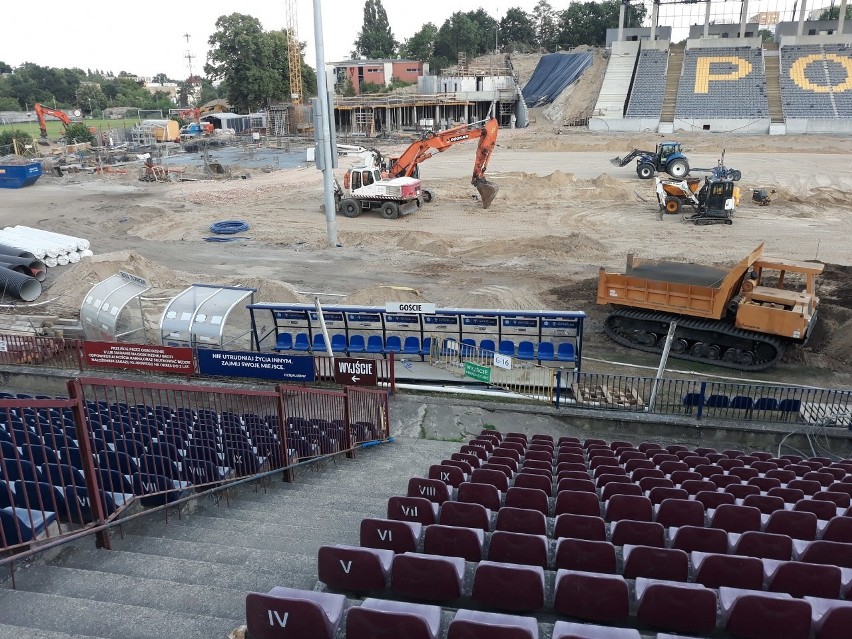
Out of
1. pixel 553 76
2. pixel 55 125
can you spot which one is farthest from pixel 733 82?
pixel 55 125

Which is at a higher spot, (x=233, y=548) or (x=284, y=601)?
(x=284, y=601)

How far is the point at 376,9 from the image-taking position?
409 feet

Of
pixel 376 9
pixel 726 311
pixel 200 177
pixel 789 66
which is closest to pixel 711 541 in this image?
pixel 726 311

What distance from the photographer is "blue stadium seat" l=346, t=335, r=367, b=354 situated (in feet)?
57.3

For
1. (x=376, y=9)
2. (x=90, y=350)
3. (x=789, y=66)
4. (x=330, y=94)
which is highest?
(x=376, y=9)

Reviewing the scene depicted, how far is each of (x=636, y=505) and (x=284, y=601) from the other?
423 centimetres

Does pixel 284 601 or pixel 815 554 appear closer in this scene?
pixel 284 601

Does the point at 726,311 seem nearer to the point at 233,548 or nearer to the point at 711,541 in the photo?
the point at 711,541

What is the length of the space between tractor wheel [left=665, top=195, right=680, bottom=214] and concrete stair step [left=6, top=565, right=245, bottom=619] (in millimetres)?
31445

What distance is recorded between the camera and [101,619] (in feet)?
14.9

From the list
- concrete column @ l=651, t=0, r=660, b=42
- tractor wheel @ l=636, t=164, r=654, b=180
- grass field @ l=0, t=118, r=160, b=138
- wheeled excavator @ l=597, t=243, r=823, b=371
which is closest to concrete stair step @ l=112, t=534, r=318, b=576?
wheeled excavator @ l=597, t=243, r=823, b=371

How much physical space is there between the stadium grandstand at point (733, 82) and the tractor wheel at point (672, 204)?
31.2 m

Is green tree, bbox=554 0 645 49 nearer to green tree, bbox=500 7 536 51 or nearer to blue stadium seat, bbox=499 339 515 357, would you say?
green tree, bbox=500 7 536 51

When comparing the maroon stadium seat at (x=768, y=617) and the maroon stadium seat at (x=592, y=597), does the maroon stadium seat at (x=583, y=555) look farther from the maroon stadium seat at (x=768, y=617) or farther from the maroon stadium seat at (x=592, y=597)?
the maroon stadium seat at (x=768, y=617)
